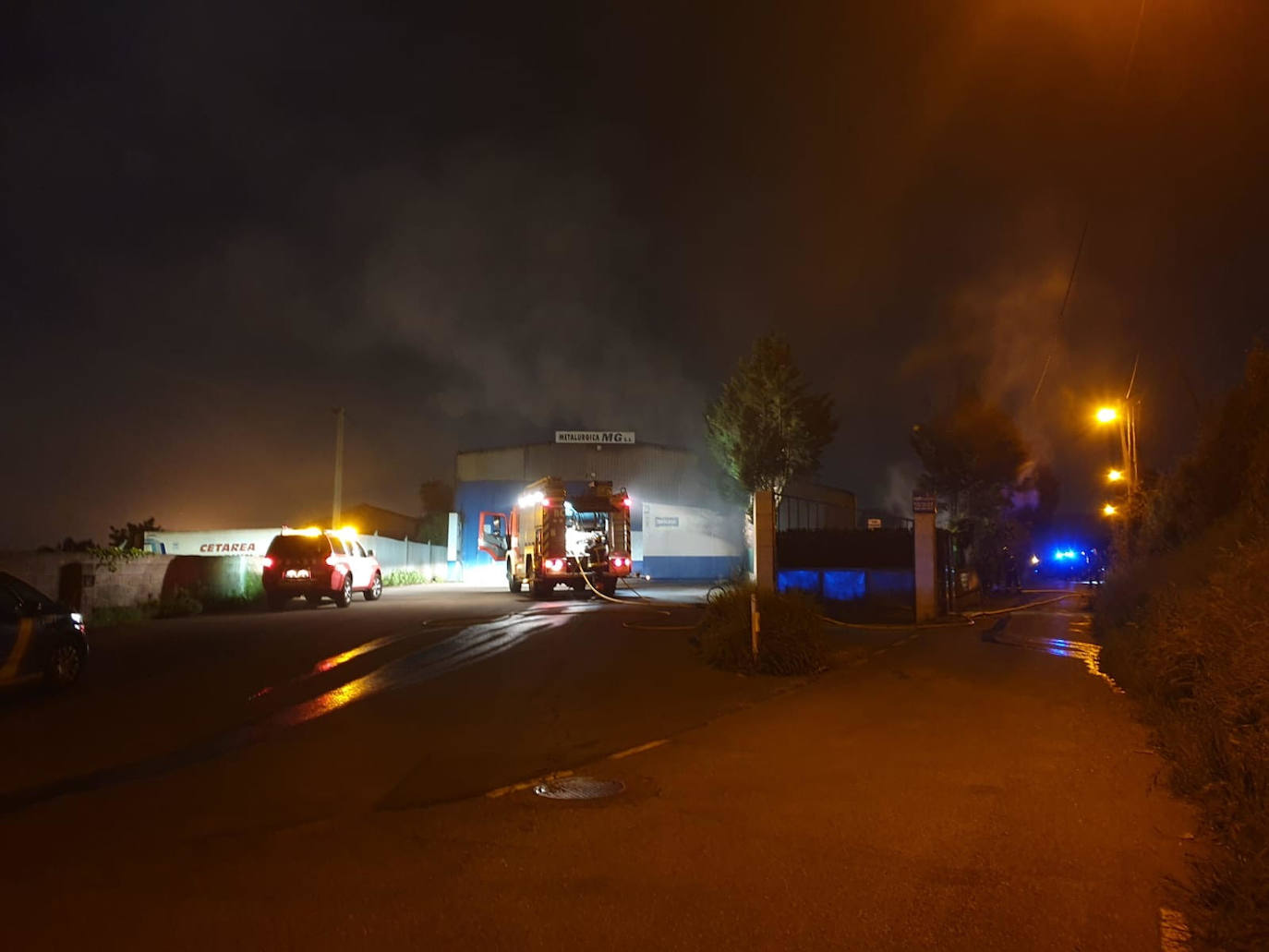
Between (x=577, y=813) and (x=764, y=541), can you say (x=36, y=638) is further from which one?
(x=764, y=541)

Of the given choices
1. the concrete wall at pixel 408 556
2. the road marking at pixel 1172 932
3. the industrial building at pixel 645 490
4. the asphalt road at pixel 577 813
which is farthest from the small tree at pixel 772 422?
the road marking at pixel 1172 932

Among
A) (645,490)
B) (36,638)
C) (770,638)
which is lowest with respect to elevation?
(770,638)

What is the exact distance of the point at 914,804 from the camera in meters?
6.65

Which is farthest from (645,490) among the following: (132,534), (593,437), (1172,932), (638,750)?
(1172,932)

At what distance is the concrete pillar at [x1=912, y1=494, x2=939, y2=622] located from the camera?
22.6 m

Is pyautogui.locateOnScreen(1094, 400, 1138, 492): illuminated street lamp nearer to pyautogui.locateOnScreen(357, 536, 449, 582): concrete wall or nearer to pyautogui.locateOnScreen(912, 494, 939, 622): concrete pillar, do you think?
pyautogui.locateOnScreen(912, 494, 939, 622): concrete pillar

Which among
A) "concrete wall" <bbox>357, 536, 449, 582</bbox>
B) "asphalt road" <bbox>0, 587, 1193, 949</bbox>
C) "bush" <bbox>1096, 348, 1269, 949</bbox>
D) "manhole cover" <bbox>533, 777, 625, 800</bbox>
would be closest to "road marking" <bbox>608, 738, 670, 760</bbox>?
"asphalt road" <bbox>0, 587, 1193, 949</bbox>

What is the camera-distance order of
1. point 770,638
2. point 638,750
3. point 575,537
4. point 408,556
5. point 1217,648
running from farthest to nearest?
1. point 408,556
2. point 575,537
3. point 770,638
4. point 638,750
5. point 1217,648

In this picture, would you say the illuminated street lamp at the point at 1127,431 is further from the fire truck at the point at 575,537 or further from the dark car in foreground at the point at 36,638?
the dark car in foreground at the point at 36,638

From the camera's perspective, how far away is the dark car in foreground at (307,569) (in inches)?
933

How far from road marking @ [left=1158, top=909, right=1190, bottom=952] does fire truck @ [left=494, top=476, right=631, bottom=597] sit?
933 inches

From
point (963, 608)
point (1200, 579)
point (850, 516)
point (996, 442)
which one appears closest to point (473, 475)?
point (850, 516)

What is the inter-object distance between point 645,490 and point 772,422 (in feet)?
32.3

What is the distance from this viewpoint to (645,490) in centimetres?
4972
